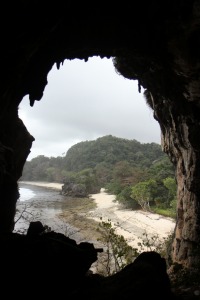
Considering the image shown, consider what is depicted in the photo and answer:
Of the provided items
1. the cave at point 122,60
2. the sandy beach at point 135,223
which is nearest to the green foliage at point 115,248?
the cave at point 122,60

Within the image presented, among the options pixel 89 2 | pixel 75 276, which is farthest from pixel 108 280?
pixel 89 2

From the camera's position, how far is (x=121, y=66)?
13695mm

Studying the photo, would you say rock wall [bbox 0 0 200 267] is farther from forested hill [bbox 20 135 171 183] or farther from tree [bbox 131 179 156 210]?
forested hill [bbox 20 135 171 183]

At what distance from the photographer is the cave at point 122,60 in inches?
271

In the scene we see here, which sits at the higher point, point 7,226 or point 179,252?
point 7,226

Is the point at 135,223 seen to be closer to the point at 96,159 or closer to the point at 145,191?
the point at 145,191

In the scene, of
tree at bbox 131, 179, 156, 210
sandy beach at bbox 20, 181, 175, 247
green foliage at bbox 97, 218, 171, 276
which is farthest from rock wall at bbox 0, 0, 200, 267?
tree at bbox 131, 179, 156, 210

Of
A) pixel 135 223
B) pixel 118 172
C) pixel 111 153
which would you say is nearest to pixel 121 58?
pixel 135 223

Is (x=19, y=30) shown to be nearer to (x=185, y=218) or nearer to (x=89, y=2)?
(x=89, y=2)

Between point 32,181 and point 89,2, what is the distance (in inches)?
4602

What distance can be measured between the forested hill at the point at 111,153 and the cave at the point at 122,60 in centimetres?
7509

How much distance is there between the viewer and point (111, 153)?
10106cm

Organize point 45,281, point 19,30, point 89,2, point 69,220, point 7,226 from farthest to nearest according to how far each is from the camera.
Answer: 1. point 69,220
2. point 7,226
3. point 89,2
4. point 19,30
5. point 45,281

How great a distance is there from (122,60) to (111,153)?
3465 inches
